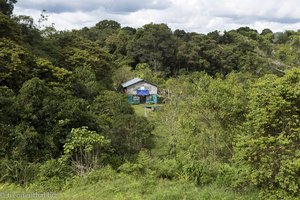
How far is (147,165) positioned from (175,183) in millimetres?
1603

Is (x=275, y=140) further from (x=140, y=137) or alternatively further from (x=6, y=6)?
(x=6, y=6)

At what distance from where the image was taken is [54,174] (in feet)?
26.8

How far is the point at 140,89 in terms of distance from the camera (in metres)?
34.2

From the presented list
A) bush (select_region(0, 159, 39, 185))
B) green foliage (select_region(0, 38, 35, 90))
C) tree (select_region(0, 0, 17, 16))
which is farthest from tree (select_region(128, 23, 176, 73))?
bush (select_region(0, 159, 39, 185))

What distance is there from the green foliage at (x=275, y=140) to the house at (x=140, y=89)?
28.1m

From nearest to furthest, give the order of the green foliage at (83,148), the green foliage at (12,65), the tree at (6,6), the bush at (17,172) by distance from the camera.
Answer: the bush at (17,172)
the green foliage at (83,148)
the green foliage at (12,65)
the tree at (6,6)

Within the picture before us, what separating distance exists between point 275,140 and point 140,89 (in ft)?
94.4

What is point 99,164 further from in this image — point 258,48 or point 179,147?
point 258,48

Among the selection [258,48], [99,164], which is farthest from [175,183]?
[258,48]

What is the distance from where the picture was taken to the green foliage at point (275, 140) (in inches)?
217

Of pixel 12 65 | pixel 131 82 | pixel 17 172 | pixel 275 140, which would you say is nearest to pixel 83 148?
pixel 17 172

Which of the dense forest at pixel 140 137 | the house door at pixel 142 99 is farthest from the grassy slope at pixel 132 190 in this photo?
the house door at pixel 142 99

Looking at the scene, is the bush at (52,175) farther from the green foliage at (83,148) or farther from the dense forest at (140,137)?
the green foliage at (83,148)

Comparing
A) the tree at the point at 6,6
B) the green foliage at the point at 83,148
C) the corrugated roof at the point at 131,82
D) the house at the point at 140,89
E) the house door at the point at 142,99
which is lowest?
the green foliage at the point at 83,148
